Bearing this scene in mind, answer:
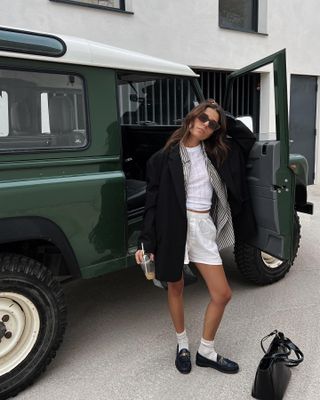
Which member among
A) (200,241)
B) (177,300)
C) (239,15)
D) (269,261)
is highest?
(239,15)

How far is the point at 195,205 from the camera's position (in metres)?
2.49

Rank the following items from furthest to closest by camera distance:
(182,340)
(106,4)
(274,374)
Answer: (106,4) < (182,340) < (274,374)

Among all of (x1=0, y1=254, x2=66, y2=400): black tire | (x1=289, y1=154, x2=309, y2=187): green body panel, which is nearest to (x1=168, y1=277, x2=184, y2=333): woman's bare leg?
(x1=0, y1=254, x2=66, y2=400): black tire

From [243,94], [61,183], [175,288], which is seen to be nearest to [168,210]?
[175,288]

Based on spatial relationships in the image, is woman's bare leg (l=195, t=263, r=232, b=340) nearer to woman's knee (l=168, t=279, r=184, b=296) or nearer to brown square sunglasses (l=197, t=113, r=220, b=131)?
woman's knee (l=168, t=279, r=184, b=296)

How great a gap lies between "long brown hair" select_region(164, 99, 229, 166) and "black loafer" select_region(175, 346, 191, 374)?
1.18 m

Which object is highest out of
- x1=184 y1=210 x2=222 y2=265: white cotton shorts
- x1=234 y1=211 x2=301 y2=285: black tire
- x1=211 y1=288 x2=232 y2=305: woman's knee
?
x1=184 y1=210 x2=222 y2=265: white cotton shorts

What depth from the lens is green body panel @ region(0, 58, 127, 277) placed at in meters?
2.35

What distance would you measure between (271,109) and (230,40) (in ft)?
5.14

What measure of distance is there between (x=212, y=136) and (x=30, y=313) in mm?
1473

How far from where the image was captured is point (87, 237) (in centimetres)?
261

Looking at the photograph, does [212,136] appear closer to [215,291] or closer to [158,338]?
[215,291]

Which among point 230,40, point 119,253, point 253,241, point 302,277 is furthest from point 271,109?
point 119,253

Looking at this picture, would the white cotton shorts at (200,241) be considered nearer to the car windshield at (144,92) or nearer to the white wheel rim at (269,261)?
the car windshield at (144,92)
